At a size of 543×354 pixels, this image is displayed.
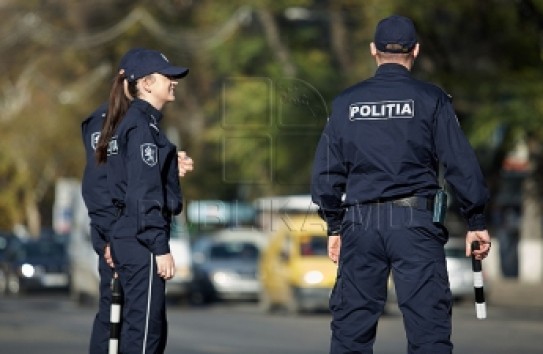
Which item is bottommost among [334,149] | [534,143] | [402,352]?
[402,352]

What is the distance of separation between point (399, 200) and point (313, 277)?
18.5 m

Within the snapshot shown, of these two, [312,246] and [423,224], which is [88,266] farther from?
[423,224]

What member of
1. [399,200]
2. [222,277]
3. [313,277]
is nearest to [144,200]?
[399,200]

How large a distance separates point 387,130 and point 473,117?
28.6m

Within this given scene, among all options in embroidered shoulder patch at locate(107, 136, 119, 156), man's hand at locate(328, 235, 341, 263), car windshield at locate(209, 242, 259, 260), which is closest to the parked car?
car windshield at locate(209, 242, 259, 260)

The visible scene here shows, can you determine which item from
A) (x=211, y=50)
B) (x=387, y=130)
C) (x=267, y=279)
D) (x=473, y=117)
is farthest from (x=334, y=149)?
(x=211, y=50)

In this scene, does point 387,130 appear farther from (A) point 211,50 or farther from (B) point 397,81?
(A) point 211,50

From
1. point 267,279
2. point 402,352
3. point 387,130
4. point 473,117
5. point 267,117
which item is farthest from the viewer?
point 267,117

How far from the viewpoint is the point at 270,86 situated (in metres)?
43.2

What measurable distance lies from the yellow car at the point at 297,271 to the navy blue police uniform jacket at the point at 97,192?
15.1m

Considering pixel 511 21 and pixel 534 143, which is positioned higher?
pixel 511 21

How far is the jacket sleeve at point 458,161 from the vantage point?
27.6 feet

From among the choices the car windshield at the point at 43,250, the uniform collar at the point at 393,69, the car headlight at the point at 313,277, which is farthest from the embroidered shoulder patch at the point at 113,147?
the car windshield at the point at 43,250

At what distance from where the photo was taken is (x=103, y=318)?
10516mm
